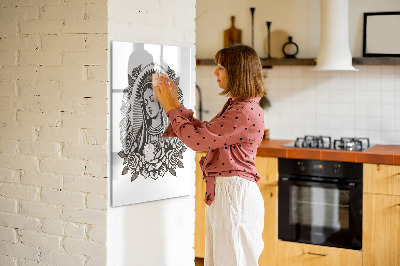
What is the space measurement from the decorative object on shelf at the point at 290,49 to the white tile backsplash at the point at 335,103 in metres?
0.12

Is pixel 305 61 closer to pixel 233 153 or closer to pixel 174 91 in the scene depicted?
pixel 174 91

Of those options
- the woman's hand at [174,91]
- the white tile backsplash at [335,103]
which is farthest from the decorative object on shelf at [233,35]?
the woman's hand at [174,91]

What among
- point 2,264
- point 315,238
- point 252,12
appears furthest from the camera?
point 252,12

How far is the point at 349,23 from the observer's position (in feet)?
14.6

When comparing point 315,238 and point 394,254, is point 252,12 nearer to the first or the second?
point 315,238

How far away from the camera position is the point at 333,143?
4.23 m

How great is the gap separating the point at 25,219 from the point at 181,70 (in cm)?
111

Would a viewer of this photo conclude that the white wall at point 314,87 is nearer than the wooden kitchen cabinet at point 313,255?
No

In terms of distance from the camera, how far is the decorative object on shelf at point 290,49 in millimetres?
4609

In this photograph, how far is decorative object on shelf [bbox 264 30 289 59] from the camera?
4.69 m

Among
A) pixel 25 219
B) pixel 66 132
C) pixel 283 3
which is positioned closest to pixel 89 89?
pixel 66 132

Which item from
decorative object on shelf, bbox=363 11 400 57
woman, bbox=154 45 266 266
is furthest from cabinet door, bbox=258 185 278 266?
woman, bbox=154 45 266 266

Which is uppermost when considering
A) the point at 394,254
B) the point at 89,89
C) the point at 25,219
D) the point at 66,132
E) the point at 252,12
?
the point at 252,12

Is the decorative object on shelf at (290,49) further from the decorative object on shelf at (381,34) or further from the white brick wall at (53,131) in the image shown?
the white brick wall at (53,131)
